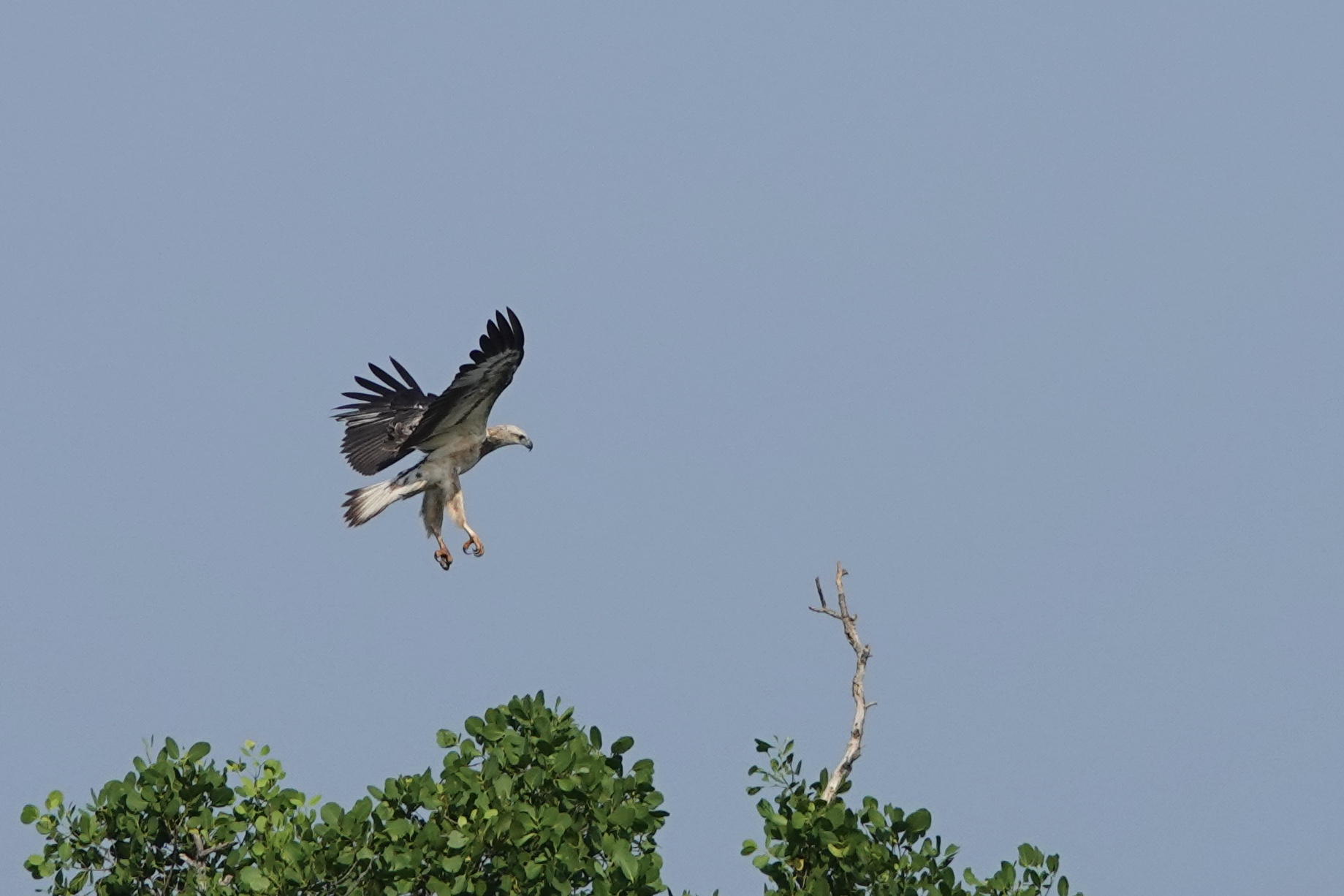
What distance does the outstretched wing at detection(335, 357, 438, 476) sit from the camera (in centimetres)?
1636

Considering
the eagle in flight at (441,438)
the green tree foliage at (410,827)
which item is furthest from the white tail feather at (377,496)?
the green tree foliage at (410,827)

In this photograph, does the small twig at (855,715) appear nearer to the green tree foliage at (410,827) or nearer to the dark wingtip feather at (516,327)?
the green tree foliage at (410,827)

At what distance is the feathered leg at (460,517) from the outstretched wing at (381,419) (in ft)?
2.41

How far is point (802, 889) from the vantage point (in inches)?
345

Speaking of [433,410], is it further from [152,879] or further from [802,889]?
[802,889]

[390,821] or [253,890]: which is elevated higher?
[390,821]

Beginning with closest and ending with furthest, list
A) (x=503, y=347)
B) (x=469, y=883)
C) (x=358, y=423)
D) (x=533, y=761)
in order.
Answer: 1. (x=469, y=883)
2. (x=533, y=761)
3. (x=503, y=347)
4. (x=358, y=423)

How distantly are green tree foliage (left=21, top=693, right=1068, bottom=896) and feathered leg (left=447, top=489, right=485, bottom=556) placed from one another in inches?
226

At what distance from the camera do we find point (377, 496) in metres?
15.3

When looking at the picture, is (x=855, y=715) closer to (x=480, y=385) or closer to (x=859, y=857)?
(x=859, y=857)

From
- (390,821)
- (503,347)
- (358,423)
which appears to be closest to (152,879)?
(390,821)

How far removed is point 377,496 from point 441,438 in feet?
2.61

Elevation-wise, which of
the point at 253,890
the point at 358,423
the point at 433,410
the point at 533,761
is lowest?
the point at 253,890

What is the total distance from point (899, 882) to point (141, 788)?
13.8ft
